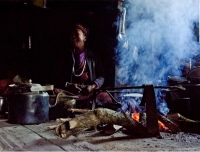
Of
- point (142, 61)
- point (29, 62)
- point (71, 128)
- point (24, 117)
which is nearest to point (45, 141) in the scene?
point (71, 128)

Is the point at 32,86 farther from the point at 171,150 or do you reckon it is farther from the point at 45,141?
the point at 171,150

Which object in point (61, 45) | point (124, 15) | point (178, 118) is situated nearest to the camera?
point (178, 118)

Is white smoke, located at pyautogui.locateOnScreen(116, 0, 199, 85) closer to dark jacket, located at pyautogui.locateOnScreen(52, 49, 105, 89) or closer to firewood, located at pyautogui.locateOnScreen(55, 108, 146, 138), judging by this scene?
dark jacket, located at pyautogui.locateOnScreen(52, 49, 105, 89)

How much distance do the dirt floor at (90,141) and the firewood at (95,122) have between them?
0.37 feet

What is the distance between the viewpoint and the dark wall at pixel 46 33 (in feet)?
23.2

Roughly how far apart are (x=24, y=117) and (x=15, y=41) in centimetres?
413

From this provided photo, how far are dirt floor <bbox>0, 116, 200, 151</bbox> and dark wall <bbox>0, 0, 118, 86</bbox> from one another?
11.1 feet

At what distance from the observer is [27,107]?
4.44 metres

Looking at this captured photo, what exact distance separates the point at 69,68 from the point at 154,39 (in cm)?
231

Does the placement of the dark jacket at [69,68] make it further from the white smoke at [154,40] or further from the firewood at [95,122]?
the firewood at [95,122]

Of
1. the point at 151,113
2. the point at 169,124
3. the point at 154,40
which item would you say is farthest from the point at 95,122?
the point at 154,40

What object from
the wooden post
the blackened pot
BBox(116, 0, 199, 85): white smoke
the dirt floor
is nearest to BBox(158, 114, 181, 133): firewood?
the dirt floor

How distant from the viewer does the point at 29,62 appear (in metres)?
8.04

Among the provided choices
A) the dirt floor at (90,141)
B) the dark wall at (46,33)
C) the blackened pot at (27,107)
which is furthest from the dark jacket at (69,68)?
the dirt floor at (90,141)
